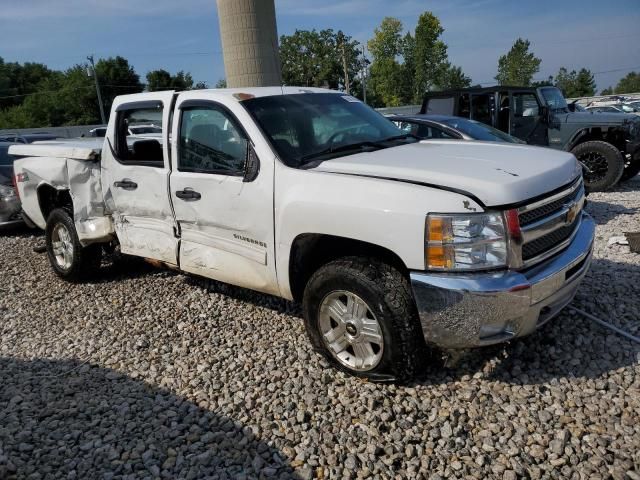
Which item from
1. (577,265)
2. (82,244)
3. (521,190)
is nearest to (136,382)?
(82,244)

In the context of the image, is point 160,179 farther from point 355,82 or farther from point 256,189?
point 355,82

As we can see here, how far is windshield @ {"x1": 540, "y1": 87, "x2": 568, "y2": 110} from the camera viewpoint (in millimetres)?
10547

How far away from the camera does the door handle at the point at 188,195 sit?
12.8 feet

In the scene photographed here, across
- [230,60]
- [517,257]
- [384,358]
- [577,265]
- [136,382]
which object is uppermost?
[230,60]

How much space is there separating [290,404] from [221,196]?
155 cm

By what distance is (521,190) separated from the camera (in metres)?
2.78

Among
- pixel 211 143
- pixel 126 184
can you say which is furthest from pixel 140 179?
pixel 211 143

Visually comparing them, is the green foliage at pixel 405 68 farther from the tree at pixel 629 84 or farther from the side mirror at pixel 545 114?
the side mirror at pixel 545 114

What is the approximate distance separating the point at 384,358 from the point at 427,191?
3.41 ft

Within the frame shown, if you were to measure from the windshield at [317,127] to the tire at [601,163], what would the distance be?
252 inches

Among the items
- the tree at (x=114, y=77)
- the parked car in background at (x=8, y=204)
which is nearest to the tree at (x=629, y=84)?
the tree at (x=114, y=77)

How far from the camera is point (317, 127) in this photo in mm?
3896

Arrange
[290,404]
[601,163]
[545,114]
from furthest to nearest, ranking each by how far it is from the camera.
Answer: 1. [545,114]
2. [601,163]
3. [290,404]

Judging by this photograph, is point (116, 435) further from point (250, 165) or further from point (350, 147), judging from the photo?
point (350, 147)
